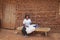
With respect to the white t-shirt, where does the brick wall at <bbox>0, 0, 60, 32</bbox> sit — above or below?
above

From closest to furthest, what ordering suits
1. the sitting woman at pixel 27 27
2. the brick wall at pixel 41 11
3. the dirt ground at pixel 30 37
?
the dirt ground at pixel 30 37 < the sitting woman at pixel 27 27 < the brick wall at pixel 41 11

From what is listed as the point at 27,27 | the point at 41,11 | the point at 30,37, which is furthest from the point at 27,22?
the point at 41,11

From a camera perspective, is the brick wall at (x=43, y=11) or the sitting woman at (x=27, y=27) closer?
the sitting woman at (x=27, y=27)

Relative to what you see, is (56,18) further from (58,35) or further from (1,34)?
(1,34)

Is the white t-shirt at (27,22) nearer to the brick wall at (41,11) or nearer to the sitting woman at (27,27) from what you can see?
the sitting woman at (27,27)

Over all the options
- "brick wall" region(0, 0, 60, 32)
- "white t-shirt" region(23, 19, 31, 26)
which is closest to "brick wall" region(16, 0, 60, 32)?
"brick wall" region(0, 0, 60, 32)

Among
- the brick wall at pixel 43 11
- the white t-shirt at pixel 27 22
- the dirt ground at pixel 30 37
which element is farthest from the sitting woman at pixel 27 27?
the brick wall at pixel 43 11

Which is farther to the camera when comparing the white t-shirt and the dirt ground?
the white t-shirt

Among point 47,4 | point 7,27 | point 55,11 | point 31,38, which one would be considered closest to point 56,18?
point 55,11

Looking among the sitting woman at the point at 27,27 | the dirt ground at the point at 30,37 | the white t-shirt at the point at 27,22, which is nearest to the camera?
the dirt ground at the point at 30,37

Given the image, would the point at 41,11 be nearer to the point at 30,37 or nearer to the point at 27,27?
the point at 27,27

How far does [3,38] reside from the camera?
680 centimetres

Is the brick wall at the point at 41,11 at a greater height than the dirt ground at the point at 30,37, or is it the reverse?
the brick wall at the point at 41,11

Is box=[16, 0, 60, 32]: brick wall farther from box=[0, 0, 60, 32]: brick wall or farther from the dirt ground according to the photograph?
the dirt ground
